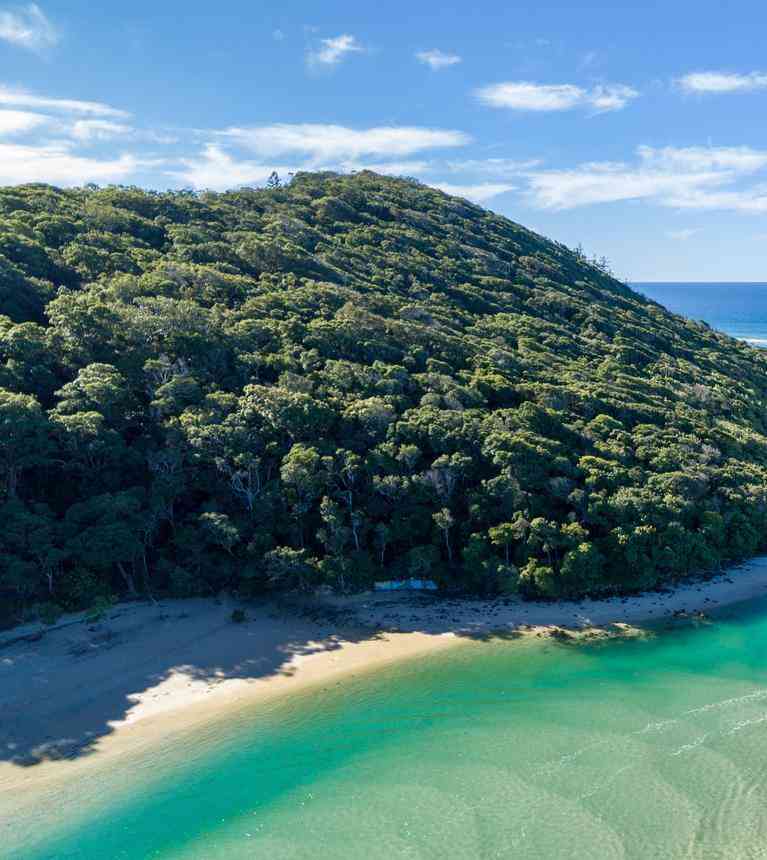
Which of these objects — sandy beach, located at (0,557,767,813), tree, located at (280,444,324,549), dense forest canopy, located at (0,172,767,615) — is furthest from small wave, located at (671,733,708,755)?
tree, located at (280,444,324,549)

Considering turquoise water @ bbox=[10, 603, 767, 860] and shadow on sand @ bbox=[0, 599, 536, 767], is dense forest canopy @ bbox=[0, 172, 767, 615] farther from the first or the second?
turquoise water @ bbox=[10, 603, 767, 860]

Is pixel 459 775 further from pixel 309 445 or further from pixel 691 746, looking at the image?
pixel 309 445

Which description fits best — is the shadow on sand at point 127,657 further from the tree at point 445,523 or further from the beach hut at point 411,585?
the tree at point 445,523

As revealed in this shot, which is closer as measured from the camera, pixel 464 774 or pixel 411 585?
pixel 464 774

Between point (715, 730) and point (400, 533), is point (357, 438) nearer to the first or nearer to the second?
point (400, 533)

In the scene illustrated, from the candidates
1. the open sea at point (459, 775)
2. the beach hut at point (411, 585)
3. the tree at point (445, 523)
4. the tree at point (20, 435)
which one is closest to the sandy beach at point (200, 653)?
the beach hut at point (411, 585)

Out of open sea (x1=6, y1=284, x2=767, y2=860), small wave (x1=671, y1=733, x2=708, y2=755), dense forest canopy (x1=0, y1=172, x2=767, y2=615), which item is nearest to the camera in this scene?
open sea (x1=6, y1=284, x2=767, y2=860)

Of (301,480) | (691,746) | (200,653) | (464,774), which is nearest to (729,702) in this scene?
(691,746)
